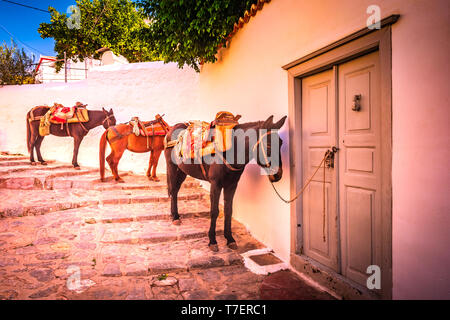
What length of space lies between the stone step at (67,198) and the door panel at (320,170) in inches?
137

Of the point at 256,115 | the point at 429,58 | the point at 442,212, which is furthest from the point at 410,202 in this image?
the point at 256,115

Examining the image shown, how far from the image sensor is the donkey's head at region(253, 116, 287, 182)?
3082mm

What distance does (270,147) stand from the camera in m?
3.08

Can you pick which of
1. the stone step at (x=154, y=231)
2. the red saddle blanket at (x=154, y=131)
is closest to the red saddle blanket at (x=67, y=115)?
the red saddle blanket at (x=154, y=131)

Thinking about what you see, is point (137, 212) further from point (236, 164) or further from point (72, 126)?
point (72, 126)

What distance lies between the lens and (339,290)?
8.96 ft

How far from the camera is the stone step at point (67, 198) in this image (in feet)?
16.5

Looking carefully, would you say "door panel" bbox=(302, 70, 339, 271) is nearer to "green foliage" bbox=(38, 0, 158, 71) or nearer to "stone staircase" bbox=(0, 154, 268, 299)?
"stone staircase" bbox=(0, 154, 268, 299)

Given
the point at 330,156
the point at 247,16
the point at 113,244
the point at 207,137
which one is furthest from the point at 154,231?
the point at 247,16

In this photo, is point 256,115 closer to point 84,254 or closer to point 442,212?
point 442,212

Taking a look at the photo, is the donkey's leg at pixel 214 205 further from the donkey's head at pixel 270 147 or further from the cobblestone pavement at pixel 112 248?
the donkey's head at pixel 270 147

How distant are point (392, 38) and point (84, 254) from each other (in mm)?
4191

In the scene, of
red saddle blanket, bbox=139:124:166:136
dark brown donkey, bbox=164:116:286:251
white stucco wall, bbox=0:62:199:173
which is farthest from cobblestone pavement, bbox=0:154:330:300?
white stucco wall, bbox=0:62:199:173

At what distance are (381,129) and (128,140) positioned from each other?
19.9 ft
